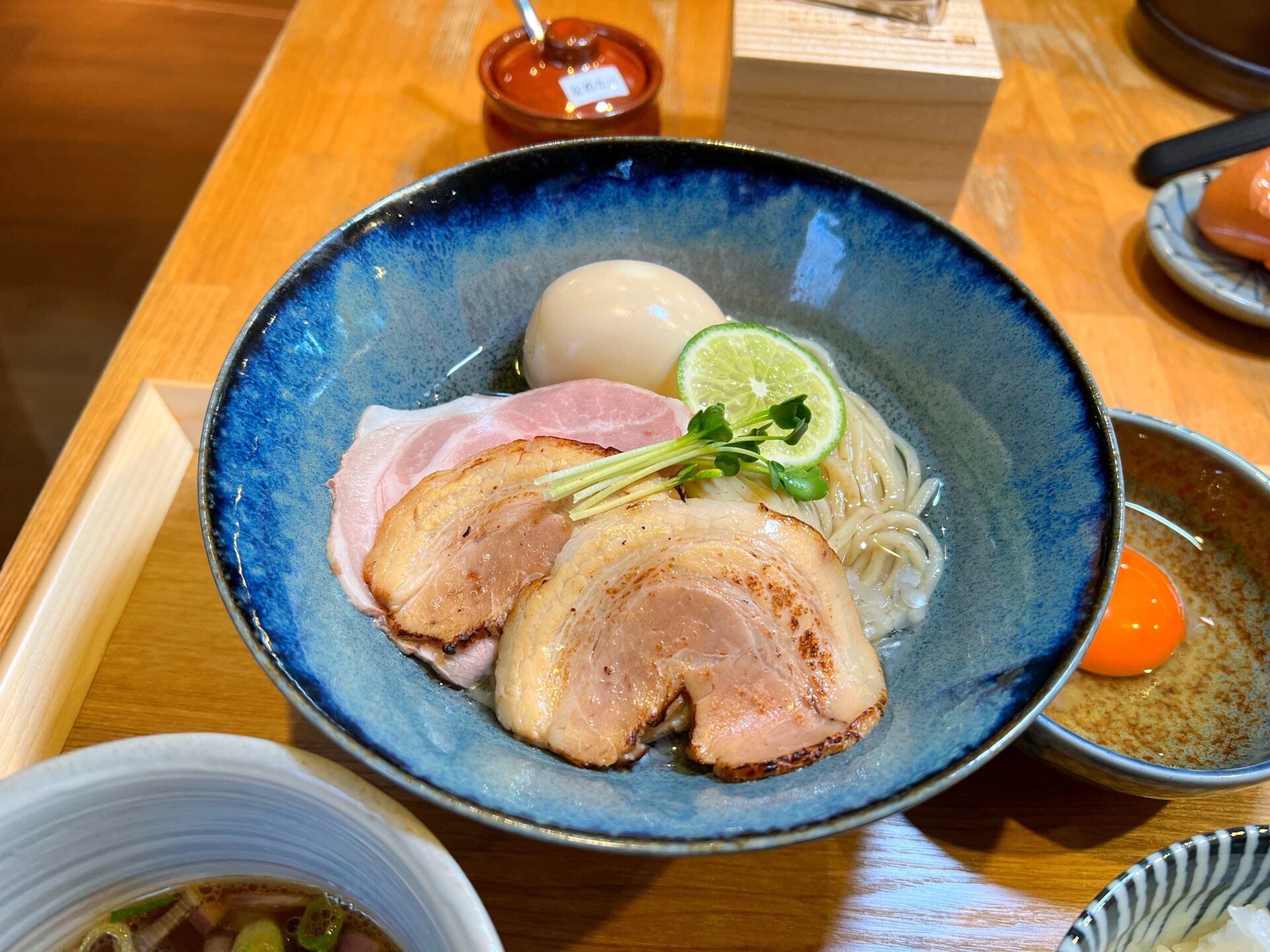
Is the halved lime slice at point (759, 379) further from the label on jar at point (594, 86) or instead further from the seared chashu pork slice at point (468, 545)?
the label on jar at point (594, 86)

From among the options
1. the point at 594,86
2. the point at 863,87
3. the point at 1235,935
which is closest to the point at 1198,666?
the point at 1235,935

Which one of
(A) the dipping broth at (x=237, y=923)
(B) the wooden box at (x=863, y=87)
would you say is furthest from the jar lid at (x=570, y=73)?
(A) the dipping broth at (x=237, y=923)

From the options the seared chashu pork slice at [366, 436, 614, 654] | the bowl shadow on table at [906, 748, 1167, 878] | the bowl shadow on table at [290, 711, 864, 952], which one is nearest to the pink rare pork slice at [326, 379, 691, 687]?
the seared chashu pork slice at [366, 436, 614, 654]

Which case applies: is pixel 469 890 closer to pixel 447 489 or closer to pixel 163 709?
pixel 447 489

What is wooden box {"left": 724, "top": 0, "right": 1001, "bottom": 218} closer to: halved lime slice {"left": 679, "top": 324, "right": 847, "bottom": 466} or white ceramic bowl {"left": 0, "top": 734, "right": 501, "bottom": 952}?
halved lime slice {"left": 679, "top": 324, "right": 847, "bottom": 466}

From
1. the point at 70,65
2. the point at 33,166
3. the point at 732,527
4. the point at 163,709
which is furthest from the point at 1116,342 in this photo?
the point at 70,65

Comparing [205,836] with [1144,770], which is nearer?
[205,836]

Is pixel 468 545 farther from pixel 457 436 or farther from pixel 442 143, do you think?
pixel 442 143
